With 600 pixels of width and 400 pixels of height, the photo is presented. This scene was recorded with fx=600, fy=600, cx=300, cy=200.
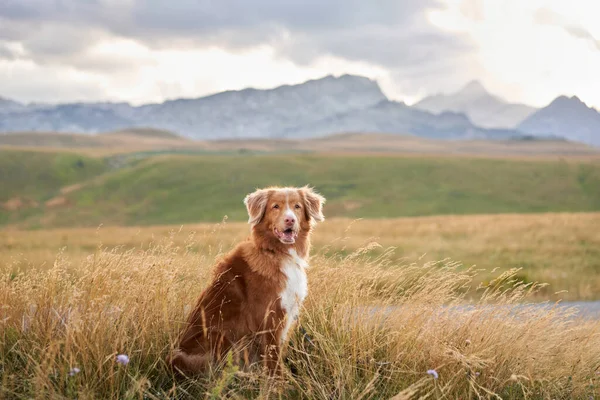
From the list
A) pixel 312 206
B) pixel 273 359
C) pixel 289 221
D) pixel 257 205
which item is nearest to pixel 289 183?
pixel 312 206

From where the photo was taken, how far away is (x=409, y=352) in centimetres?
539

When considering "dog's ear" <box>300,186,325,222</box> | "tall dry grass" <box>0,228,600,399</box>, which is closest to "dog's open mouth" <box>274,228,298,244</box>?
"dog's ear" <box>300,186,325,222</box>

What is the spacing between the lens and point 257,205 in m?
5.45

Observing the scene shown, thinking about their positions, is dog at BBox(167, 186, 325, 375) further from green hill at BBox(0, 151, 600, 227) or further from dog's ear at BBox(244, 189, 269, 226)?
green hill at BBox(0, 151, 600, 227)

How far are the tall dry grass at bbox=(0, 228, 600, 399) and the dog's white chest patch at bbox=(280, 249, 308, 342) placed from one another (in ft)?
0.81

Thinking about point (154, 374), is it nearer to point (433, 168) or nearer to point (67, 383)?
point (67, 383)

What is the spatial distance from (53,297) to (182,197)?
243 ft

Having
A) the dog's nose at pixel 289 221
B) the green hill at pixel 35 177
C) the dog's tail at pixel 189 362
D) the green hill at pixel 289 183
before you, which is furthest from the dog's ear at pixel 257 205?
the green hill at pixel 35 177

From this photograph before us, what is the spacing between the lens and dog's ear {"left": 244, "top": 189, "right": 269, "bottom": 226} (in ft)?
17.7

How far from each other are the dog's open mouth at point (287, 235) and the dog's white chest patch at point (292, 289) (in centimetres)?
14

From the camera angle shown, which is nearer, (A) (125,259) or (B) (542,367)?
(B) (542,367)

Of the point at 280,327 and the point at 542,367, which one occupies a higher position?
the point at 280,327

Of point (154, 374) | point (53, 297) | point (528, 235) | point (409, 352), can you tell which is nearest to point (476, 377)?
point (409, 352)

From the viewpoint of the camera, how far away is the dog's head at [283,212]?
525 cm
